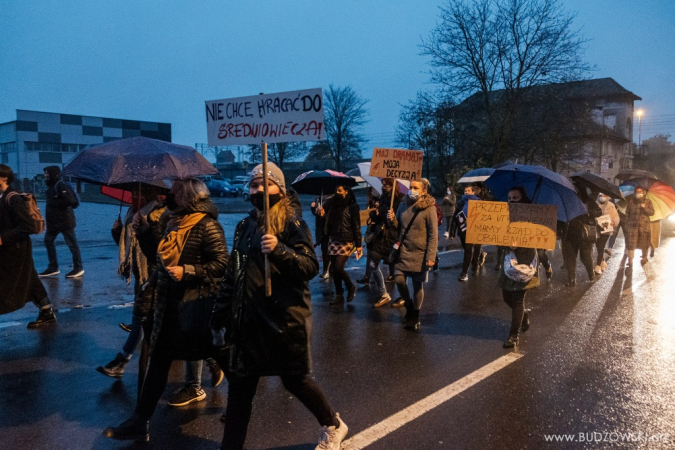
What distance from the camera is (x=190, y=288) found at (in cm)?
360

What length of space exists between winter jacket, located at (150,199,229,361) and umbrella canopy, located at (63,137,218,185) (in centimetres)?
61

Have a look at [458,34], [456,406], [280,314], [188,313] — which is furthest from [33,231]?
[458,34]

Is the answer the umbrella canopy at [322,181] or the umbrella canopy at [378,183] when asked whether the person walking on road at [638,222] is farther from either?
the umbrella canopy at [322,181]

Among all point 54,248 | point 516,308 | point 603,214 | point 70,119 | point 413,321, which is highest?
point 70,119

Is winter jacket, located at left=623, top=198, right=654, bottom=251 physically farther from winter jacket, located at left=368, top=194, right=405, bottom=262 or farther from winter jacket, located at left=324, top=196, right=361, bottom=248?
winter jacket, located at left=324, top=196, right=361, bottom=248

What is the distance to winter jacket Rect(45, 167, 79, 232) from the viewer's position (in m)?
9.96

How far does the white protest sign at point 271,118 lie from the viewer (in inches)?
138

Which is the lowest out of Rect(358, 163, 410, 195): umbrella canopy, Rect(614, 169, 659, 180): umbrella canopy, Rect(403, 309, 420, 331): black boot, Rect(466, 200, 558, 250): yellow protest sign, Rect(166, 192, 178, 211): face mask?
Rect(403, 309, 420, 331): black boot

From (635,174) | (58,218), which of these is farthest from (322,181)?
(635,174)

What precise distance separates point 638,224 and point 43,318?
33.7 feet

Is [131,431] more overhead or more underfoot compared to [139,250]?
more underfoot

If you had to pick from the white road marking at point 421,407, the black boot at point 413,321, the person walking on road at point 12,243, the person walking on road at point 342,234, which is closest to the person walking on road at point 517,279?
the white road marking at point 421,407

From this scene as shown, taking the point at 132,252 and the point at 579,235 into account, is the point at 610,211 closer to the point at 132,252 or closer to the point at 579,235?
the point at 579,235

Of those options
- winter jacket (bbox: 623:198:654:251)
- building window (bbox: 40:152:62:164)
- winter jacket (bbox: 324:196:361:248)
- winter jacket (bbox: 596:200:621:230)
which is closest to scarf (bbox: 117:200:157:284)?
winter jacket (bbox: 324:196:361:248)
